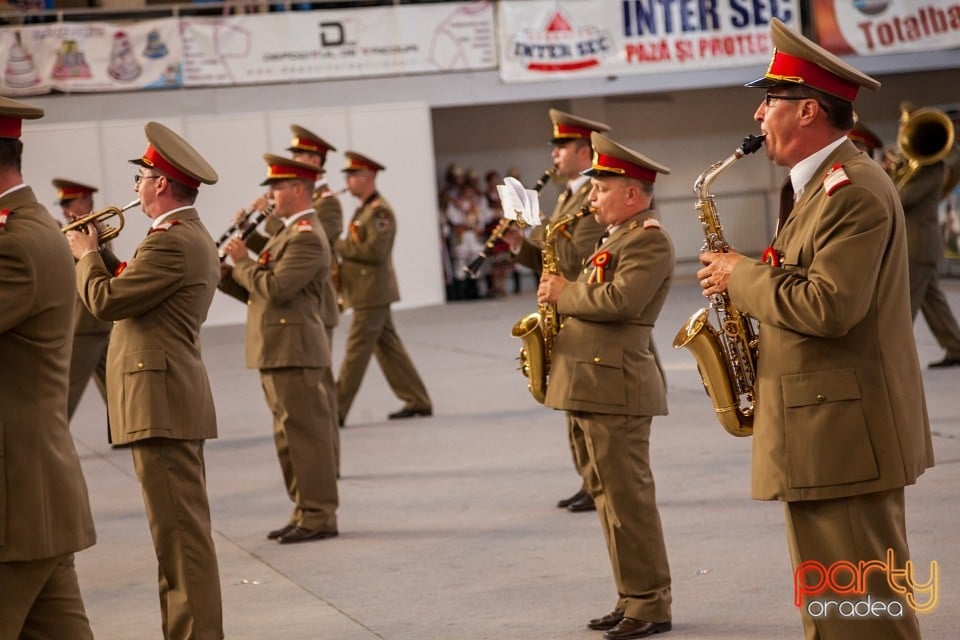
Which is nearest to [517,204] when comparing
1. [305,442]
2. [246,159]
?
[305,442]

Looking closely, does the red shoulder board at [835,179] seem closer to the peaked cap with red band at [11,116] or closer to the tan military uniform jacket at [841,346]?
the tan military uniform jacket at [841,346]

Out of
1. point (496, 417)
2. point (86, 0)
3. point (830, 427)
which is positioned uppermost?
point (86, 0)

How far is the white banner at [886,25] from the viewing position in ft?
69.1

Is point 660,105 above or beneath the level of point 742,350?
above

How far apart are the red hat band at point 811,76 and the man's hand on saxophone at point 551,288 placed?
1944 mm

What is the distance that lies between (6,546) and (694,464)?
17.3 feet

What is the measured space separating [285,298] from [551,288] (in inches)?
87.4

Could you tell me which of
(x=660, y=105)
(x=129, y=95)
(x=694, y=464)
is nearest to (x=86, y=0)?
(x=129, y=95)

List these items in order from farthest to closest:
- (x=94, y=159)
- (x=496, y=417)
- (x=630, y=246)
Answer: (x=94, y=159), (x=496, y=417), (x=630, y=246)

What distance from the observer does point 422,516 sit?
748 cm

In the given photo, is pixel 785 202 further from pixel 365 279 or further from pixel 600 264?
pixel 365 279

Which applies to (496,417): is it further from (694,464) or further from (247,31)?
(247,31)

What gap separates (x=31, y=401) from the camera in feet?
12.2

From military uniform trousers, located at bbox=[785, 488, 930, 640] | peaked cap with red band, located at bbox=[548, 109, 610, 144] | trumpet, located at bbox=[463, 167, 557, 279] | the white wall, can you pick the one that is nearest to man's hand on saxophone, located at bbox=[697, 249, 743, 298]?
military uniform trousers, located at bbox=[785, 488, 930, 640]
